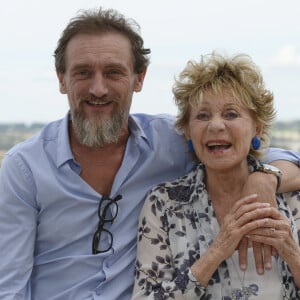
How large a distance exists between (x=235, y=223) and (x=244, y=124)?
18.6 inches

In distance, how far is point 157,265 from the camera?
3.77m

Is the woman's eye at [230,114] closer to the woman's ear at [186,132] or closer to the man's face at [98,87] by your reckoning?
the woman's ear at [186,132]

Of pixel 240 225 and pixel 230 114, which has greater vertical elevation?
pixel 230 114

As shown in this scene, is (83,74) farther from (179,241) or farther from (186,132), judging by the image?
(179,241)

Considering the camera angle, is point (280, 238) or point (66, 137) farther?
point (66, 137)

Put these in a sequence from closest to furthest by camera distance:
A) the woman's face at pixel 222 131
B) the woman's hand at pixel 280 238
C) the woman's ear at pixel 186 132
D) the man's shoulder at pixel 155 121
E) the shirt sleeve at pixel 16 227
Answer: the woman's hand at pixel 280 238 < the woman's face at pixel 222 131 < the shirt sleeve at pixel 16 227 < the woman's ear at pixel 186 132 < the man's shoulder at pixel 155 121

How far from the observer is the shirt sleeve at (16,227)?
153 inches

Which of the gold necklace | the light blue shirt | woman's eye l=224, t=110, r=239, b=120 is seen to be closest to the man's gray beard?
the light blue shirt

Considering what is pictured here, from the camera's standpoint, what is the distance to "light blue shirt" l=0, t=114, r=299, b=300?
390 cm

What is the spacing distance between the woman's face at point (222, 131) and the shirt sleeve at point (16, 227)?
2.80 ft

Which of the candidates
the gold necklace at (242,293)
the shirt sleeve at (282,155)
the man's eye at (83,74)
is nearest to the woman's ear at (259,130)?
the shirt sleeve at (282,155)

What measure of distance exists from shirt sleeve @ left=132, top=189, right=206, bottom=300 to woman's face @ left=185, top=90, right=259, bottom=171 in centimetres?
35

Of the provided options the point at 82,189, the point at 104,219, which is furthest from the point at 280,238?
the point at 82,189

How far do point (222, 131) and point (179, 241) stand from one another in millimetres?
554
